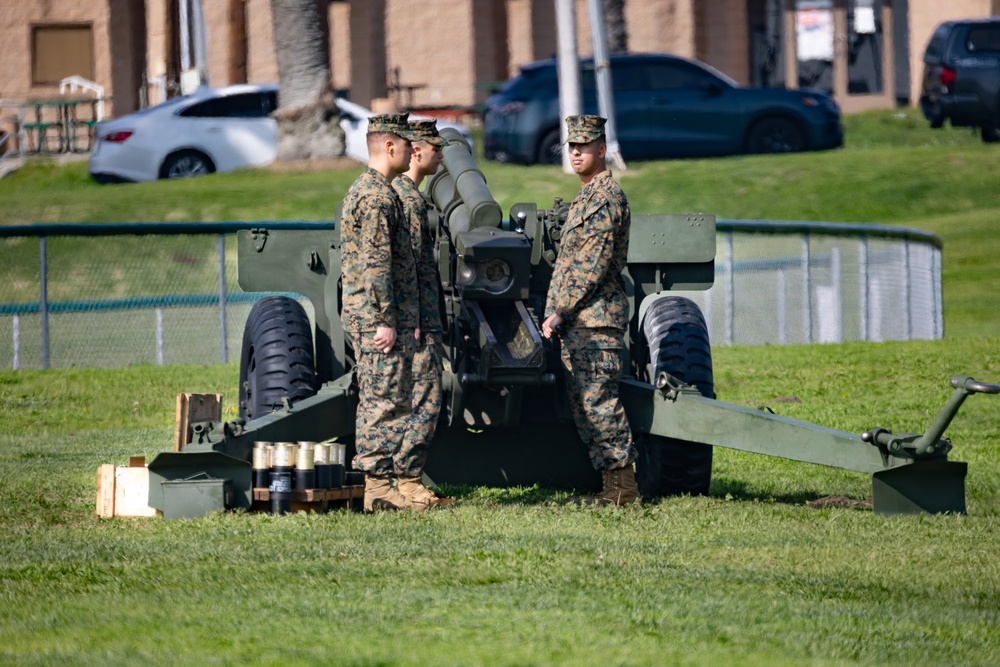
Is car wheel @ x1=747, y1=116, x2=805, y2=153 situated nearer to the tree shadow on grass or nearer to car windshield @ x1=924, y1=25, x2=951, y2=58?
car windshield @ x1=924, y1=25, x2=951, y2=58

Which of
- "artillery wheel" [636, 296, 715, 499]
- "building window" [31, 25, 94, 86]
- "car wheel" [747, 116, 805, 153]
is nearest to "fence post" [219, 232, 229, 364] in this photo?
"artillery wheel" [636, 296, 715, 499]

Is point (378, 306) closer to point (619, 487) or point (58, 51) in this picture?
point (619, 487)

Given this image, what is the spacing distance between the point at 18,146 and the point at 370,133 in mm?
28221

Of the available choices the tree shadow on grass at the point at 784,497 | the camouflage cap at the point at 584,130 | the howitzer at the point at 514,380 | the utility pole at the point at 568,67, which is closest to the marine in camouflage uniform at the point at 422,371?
the howitzer at the point at 514,380

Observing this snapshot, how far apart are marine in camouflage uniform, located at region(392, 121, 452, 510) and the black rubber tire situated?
2.51 ft

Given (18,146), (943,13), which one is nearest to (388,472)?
(18,146)

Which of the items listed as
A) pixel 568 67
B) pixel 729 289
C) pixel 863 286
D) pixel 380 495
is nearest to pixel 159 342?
pixel 729 289

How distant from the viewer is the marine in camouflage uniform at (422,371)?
27.9 feet

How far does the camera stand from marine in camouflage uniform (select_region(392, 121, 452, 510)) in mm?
8492

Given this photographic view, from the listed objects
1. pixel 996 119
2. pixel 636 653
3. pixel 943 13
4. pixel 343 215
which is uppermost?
pixel 943 13

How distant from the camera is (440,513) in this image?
8359 mm

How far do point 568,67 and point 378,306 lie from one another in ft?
54.9

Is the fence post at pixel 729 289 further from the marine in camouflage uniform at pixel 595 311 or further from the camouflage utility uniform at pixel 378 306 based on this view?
the camouflage utility uniform at pixel 378 306

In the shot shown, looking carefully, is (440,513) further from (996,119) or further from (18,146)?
(18,146)
